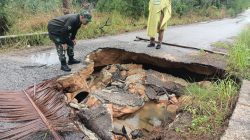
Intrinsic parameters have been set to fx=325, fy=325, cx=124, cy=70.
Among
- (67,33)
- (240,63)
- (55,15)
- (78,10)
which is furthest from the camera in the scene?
(78,10)

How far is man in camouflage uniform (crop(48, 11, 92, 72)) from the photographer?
532 cm

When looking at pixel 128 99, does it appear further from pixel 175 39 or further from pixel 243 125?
pixel 175 39

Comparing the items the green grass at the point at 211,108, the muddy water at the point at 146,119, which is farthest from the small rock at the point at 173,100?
the green grass at the point at 211,108

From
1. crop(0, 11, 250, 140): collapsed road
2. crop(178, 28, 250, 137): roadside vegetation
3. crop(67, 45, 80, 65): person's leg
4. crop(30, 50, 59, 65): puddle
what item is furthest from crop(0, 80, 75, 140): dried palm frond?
crop(178, 28, 250, 137): roadside vegetation

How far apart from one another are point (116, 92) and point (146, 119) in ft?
2.69

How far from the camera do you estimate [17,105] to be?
4.30 metres

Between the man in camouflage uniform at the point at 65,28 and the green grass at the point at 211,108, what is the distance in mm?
2159

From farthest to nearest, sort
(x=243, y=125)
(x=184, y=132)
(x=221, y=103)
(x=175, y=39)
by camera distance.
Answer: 1. (x=175, y=39)
2. (x=221, y=103)
3. (x=184, y=132)
4. (x=243, y=125)

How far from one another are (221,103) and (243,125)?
788 mm

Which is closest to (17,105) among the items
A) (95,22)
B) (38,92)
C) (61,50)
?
(38,92)

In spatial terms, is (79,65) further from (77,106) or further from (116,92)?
(77,106)

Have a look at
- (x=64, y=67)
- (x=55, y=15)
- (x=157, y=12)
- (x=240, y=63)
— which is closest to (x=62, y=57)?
(x=64, y=67)

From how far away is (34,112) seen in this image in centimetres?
415

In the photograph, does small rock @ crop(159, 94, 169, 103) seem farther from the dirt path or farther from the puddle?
the puddle
